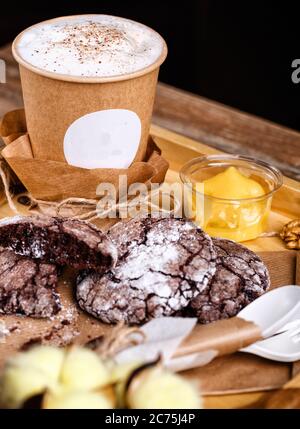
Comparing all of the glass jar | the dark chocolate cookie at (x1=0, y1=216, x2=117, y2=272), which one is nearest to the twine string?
the dark chocolate cookie at (x1=0, y1=216, x2=117, y2=272)

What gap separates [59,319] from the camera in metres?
1.39

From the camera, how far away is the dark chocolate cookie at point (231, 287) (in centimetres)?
134

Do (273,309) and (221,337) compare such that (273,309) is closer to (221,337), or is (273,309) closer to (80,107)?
(221,337)

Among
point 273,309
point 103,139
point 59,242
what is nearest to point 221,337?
point 273,309

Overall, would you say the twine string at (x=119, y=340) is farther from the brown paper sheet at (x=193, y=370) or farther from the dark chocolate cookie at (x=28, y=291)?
the dark chocolate cookie at (x=28, y=291)

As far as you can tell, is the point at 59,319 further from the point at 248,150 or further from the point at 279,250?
the point at 248,150

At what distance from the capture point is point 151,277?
1346mm

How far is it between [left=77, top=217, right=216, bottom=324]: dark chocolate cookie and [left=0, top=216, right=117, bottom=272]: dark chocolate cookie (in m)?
0.04

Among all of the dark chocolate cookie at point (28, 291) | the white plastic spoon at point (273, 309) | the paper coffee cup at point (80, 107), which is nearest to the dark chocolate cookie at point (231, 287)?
the white plastic spoon at point (273, 309)

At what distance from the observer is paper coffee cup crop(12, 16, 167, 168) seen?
1519 millimetres

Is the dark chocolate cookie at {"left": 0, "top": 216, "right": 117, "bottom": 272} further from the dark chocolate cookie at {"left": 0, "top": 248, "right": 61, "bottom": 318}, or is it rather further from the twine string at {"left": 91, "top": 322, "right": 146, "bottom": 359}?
the twine string at {"left": 91, "top": 322, "right": 146, "bottom": 359}

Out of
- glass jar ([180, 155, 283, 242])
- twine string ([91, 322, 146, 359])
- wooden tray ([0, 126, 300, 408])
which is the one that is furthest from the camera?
glass jar ([180, 155, 283, 242])

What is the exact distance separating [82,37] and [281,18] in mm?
1502

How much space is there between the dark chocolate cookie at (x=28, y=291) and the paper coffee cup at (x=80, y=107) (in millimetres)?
358
